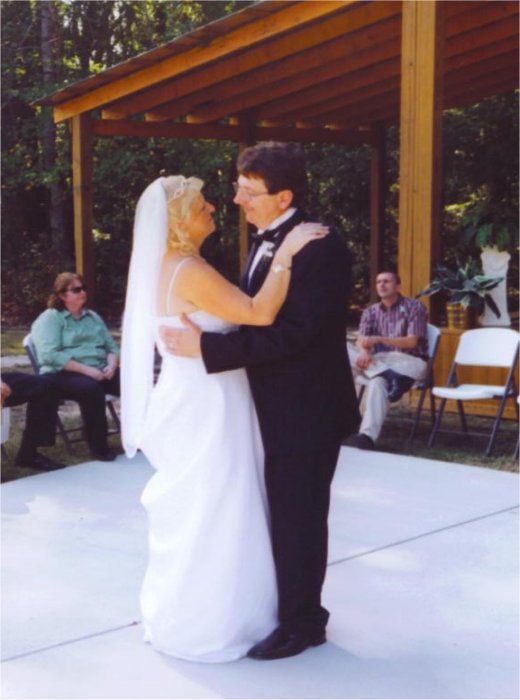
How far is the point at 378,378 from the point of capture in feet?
24.0

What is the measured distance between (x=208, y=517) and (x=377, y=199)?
12003 millimetres

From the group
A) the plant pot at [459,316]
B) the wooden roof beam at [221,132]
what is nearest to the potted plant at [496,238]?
the plant pot at [459,316]

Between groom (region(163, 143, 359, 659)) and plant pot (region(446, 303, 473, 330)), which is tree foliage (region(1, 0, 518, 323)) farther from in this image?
groom (region(163, 143, 359, 659))

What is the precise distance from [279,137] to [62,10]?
9250 mm

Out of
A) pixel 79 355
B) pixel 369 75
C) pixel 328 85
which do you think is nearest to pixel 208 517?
pixel 79 355

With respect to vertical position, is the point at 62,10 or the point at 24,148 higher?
the point at 62,10

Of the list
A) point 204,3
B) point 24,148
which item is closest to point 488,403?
point 24,148

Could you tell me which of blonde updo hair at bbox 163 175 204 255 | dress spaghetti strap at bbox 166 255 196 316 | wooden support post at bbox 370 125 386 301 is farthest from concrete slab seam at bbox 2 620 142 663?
wooden support post at bbox 370 125 386 301

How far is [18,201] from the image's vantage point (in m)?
21.1

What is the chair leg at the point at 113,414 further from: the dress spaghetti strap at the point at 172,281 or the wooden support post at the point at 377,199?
the wooden support post at the point at 377,199

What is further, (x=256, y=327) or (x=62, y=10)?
(x=62, y=10)

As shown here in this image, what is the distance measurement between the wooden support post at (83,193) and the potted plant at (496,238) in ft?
14.4

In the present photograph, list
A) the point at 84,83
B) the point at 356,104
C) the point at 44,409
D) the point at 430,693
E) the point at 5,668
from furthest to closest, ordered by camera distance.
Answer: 1. the point at 356,104
2. the point at 84,83
3. the point at 44,409
4. the point at 5,668
5. the point at 430,693

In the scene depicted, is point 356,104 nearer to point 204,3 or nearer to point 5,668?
point 204,3
